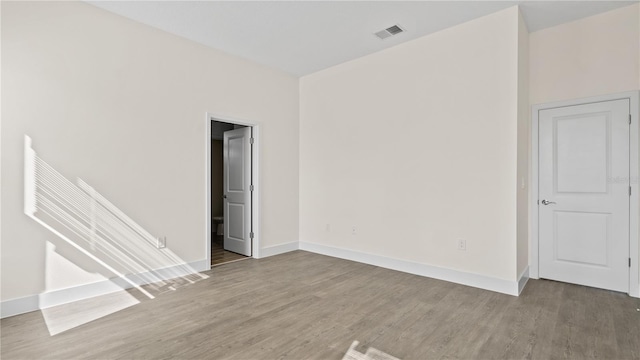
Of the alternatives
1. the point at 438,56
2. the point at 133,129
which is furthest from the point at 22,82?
the point at 438,56

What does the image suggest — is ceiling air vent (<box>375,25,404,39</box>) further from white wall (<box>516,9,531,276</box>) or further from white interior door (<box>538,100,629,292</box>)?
white interior door (<box>538,100,629,292</box>)

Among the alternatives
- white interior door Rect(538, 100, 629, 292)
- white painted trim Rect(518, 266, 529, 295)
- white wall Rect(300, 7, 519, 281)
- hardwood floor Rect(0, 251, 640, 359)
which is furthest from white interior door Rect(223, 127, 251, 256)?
white interior door Rect(538, 100, 629, 292)

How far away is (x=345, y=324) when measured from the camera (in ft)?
8.63

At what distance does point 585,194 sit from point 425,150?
1.80 metres

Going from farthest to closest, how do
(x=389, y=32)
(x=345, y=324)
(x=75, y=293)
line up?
(x=389, y=32) → (x=75, y=293) → (x=345, y=324)

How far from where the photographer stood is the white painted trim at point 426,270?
11.1ft

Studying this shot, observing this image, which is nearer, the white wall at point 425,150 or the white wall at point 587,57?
the white wall at point 587,57

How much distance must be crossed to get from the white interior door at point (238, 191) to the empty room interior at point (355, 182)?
16.8 inches

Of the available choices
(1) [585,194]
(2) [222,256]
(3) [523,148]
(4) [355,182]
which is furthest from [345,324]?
(1) [585,194]

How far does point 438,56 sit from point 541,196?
7.00 ft

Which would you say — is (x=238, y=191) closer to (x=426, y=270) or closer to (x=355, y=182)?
(x=355, y=182)

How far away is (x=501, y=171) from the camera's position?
344cm

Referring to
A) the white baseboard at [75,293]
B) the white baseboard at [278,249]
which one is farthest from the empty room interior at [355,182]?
the white baseboard at [278,249]

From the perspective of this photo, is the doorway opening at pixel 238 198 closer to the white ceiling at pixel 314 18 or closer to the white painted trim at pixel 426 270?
the white painted trim at pixel 426 270
